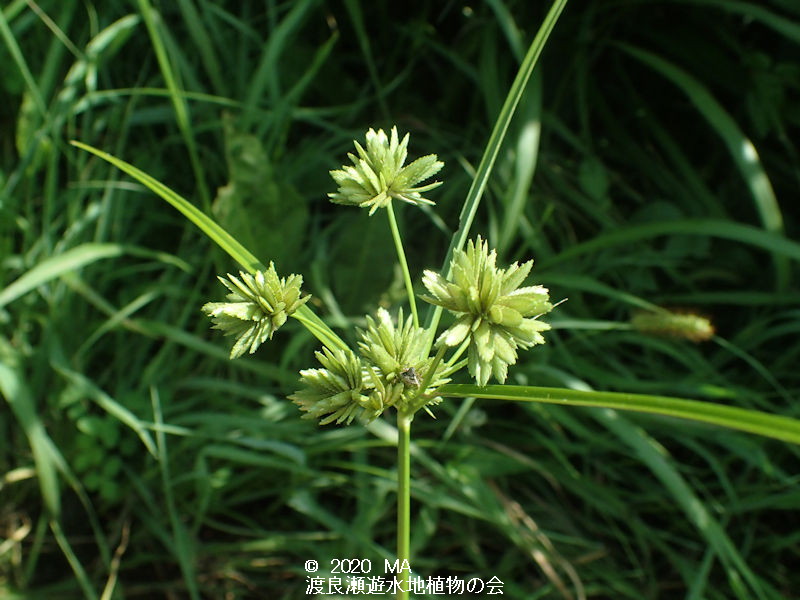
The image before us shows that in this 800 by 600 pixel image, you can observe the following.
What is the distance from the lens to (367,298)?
1.55 metres

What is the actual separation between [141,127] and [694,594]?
5.08 feet

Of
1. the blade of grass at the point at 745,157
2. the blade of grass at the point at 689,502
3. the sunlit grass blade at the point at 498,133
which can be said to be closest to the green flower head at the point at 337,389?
the sunlit grass blade at the point at 498,133

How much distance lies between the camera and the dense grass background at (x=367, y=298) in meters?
1.38

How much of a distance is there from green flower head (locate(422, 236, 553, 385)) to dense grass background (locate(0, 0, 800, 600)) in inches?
33.8

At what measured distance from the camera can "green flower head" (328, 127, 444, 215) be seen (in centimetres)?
57

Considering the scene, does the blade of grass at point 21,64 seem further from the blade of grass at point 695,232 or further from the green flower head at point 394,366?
the green flower head at point 394,366

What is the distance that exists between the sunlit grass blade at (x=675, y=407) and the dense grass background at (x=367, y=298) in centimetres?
86

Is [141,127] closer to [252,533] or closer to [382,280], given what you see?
[382,280]

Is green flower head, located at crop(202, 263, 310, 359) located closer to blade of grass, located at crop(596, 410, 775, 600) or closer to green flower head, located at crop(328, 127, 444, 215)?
green flower head, located at crop(328, 127, 444, 215)

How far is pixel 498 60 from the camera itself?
1754mm

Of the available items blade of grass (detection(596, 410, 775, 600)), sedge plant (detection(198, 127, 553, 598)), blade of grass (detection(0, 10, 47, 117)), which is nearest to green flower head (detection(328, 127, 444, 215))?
sedge plant (detection(198, 127, 553, 598))

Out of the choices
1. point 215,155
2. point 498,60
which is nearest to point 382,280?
point 215,155

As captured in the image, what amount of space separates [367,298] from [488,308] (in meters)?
1.08

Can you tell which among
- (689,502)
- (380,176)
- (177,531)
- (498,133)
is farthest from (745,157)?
(177,531)
